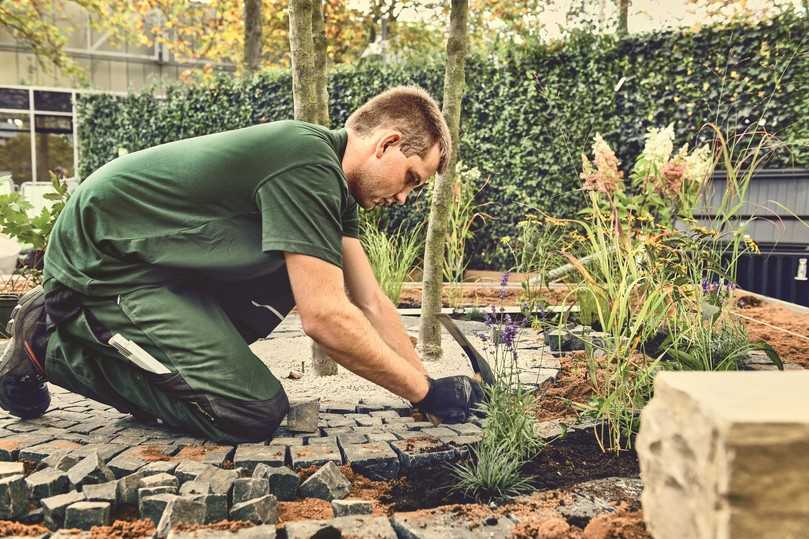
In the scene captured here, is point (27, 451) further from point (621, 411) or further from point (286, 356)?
point (621, 411)

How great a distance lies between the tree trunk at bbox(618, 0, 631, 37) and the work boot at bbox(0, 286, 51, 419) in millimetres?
6224

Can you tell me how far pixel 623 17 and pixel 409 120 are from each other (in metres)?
6.65

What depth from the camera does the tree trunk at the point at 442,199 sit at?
11.0 feet

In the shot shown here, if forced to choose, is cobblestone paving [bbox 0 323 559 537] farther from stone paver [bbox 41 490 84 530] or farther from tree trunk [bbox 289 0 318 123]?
tree trunk [bbox 289 0 318 123]

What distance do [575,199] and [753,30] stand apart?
2.29 metres

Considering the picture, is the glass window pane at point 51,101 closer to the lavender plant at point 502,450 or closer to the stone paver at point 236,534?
the lavender plant at point 502,450

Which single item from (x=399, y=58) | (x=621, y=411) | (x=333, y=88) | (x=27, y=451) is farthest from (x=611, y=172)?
(x=399, y=58)

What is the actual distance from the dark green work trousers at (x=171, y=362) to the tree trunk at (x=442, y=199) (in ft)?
4.07

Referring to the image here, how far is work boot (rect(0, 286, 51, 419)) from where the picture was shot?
246 centimetres

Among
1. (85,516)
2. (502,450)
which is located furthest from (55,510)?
(502,450)

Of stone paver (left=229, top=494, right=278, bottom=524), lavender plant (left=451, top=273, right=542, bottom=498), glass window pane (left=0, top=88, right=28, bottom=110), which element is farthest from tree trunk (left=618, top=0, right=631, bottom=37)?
glass window pane (left=0, top=88, right=28, bottom=110)

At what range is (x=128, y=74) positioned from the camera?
57.8ft

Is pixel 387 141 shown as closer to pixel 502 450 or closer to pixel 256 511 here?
pixel 502 450

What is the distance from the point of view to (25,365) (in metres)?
2.47
